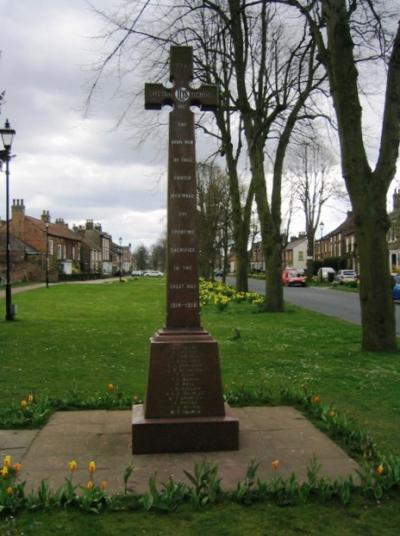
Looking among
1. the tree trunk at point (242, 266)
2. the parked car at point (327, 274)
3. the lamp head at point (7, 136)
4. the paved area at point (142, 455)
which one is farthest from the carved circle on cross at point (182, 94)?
the parked car at point (327, 274)

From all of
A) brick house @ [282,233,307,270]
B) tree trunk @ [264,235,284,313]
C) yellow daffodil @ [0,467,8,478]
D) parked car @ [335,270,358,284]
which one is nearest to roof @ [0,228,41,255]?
parked car @ [335,270,358,284]

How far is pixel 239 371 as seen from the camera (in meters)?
9.65

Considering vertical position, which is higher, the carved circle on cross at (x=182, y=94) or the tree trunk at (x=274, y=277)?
the carved circle on cross at (x=182, y=94)

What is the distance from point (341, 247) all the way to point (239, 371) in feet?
275

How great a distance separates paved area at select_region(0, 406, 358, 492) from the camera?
4.75 meters

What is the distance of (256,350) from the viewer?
468 inches

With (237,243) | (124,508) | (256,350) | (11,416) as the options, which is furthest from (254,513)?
(237,243)

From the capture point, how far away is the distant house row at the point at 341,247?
64.6m

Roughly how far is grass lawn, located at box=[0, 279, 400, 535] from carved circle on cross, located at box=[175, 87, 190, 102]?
3.83m

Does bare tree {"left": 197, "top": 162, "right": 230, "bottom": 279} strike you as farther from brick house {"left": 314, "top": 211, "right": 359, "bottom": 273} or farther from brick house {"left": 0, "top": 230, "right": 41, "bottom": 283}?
brick house {"left": 314, "top": 211, "right": 359, "bottom": 273}

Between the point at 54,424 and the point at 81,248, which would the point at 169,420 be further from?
the point at 81,248

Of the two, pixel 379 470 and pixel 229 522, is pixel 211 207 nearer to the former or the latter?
pixel 379 470

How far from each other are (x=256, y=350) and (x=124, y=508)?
313 inches

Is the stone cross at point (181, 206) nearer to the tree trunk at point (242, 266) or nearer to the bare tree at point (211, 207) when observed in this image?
the tree trunk at point (242, 266)
